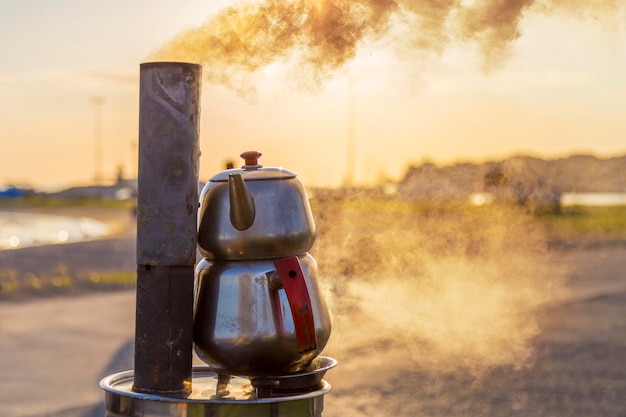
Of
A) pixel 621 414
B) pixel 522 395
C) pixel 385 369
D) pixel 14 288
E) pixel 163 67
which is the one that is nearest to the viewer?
pixel 163 67

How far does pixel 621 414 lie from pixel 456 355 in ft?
8.51

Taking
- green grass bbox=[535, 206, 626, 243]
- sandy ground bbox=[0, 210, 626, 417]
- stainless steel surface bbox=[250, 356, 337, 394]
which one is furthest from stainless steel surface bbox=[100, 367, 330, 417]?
green grass bbox=[535, 206, 626, 243]

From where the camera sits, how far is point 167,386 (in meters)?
3.38

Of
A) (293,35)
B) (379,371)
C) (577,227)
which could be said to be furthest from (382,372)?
(577,227)

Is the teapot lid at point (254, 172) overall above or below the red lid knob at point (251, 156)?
below

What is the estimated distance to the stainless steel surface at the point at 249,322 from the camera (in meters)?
3.31

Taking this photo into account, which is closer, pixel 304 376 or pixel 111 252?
pixel 304 376

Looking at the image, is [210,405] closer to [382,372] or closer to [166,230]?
[166,230]

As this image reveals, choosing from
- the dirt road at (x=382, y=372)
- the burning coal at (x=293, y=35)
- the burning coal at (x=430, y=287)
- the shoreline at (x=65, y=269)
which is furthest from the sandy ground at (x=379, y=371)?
the burning coal at (x=293, y=35)

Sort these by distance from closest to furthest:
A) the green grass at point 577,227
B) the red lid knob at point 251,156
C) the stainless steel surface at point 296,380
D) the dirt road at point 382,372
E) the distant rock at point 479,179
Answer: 1. the stainless steel surface at point 296,380
2. the red lid knob at point 251,156
3. the dirt road at point 382,372
4. the distant rock at point 479,179
5. the green grass at point 577,227

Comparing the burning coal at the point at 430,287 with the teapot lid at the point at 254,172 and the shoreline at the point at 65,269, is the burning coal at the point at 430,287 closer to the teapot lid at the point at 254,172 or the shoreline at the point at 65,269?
the teapot lid at the point at 254,172

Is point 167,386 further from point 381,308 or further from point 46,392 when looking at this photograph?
point 381,308

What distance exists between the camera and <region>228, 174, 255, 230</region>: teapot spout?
330 cm

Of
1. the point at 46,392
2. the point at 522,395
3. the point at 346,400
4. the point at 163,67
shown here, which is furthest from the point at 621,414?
the point at 163,67
